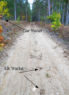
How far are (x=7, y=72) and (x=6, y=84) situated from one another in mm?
963

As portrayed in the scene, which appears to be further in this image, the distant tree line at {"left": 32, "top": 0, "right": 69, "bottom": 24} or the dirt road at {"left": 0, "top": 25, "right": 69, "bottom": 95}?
the distant tree line at {"left": 32, "top": 0, "right": 69, "bottom": 24}

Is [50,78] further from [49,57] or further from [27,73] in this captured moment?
[49,57]

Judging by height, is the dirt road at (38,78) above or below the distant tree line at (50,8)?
below

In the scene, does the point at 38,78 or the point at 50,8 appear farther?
the point at 50,8

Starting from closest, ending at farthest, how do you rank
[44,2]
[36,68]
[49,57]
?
[36,68]
[49,57]
[44,2]

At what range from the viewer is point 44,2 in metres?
43.1

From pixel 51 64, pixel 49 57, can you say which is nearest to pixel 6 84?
pixel 51 64

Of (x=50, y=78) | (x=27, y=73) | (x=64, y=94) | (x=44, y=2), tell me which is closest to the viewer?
(x=64, y=94)

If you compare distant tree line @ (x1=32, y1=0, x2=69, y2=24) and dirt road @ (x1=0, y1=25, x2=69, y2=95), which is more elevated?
distant tree line @ (x1=32, y1=0, x2=69, y2=24)

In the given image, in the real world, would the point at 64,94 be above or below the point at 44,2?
below

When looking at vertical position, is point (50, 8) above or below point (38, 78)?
above

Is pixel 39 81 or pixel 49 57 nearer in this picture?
pixel 39 81

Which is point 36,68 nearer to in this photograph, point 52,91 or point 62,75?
point 62,75

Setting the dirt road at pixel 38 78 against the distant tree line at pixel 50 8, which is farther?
the distant tree line at pixel 50 8
